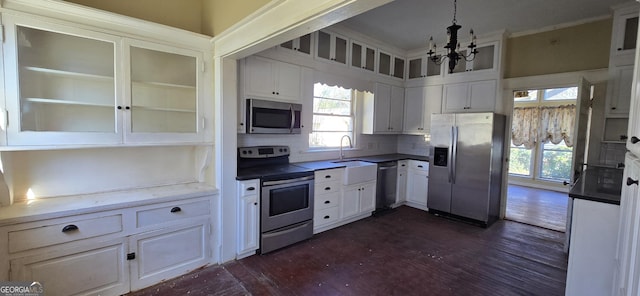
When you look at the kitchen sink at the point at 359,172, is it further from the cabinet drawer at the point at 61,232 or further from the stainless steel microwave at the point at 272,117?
the cabinet drawer at the point at 61,232

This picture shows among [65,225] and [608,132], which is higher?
[608,132]

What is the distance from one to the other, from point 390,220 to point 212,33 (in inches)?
135

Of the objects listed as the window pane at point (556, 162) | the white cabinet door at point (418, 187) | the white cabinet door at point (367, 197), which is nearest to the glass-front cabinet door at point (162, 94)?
the white cabinet door at point (367, 197)

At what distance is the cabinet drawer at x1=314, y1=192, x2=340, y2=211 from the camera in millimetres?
3497

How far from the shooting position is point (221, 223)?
2.73 m

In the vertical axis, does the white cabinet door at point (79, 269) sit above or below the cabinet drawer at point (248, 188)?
below

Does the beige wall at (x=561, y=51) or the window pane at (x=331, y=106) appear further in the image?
the window pane at (x=331, y=106)

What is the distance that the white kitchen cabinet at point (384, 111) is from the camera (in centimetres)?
472

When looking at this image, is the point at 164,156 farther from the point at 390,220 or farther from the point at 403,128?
the point at 403,128

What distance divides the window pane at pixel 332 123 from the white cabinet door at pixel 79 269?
110 inches

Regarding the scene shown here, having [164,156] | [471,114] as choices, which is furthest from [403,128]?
[164,156]

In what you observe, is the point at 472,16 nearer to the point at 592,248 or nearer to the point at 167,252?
the point at 592,248

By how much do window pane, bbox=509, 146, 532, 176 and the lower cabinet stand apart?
7.59 m

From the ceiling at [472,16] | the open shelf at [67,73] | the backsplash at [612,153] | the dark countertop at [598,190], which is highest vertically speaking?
the ceiling at [472,16]
